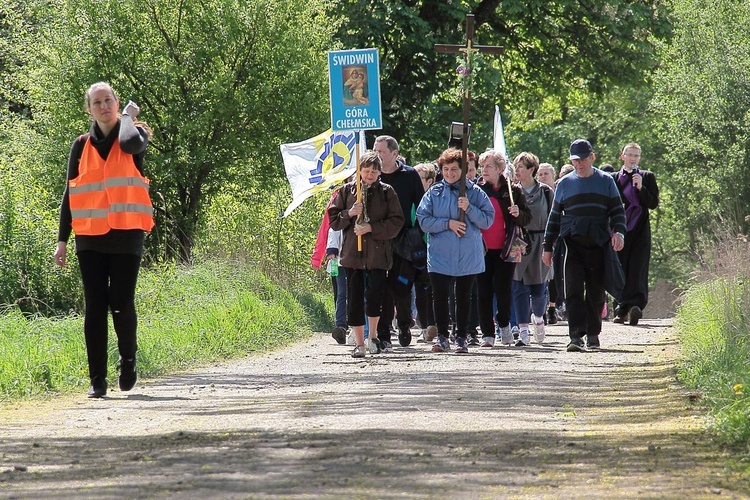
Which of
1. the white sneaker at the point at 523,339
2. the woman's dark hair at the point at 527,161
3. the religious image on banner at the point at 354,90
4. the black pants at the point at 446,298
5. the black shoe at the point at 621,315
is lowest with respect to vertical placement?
the black shoe at the point at 621,315

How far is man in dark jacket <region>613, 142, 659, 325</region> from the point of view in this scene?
1678 cm

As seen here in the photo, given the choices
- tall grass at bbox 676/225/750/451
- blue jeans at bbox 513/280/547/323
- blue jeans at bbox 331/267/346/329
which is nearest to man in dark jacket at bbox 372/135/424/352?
blue jeans at bbox 331/267/346/329

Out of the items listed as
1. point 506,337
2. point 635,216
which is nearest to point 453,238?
point 506,337

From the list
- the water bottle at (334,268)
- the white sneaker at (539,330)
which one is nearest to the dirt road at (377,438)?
the white sneaker at (539,330)

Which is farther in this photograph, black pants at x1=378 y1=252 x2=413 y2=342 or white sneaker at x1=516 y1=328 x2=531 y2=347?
white sneaker at x1=516 y1=328 x2=531 y2=347

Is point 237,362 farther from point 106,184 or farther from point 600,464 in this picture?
point 600,464

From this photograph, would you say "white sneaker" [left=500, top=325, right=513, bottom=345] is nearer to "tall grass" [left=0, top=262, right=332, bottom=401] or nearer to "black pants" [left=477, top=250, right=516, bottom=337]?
"black pants" [left=477, top=250, right=516, bottom=337]

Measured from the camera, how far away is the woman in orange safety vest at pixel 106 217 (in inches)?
363

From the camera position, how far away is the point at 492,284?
46.2 feet

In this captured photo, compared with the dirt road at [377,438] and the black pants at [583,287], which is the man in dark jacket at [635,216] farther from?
the dirt road at [377,438]

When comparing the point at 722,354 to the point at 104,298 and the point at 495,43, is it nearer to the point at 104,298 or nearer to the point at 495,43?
the point at 104,298

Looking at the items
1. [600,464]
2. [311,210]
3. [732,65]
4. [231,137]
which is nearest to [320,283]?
[311,210]

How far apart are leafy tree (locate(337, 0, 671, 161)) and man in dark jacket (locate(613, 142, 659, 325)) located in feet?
31.3

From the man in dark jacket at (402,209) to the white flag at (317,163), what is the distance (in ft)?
13.9
